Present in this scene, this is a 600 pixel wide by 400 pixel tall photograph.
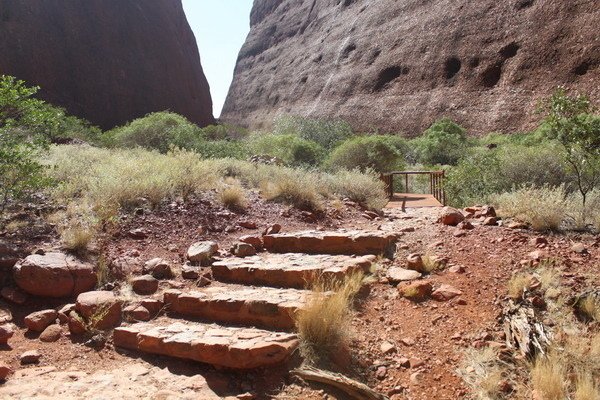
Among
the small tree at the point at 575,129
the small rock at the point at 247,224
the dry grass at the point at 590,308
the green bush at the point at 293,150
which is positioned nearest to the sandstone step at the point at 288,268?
the small rock at the point at 247,224

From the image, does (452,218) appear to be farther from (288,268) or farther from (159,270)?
(159,270)

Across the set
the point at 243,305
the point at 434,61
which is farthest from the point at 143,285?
the point at 434,61

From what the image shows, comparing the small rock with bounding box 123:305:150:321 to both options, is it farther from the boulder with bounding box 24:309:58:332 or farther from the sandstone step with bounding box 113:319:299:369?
the boulder with bounding box 24:309:58:332

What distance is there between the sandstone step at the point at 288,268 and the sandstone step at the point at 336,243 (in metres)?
0.29

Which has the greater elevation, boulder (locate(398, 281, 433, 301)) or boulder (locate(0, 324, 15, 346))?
boulder (locate(0, 324, 15, 346))

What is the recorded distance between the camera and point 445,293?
13.5 ft

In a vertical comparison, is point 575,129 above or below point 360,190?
above

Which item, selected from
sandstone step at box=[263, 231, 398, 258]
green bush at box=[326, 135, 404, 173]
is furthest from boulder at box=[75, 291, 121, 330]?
green bush at box=[326, 135, 404, 173]

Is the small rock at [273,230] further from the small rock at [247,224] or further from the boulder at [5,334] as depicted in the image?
the boulder at [5,334]

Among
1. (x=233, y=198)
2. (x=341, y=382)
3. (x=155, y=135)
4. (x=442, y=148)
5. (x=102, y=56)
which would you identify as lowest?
(x=341, y=382)

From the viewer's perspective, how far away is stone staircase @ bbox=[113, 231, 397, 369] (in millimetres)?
3213

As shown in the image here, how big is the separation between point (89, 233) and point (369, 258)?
3.00m

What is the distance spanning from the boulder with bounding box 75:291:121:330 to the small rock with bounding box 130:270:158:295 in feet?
1.43

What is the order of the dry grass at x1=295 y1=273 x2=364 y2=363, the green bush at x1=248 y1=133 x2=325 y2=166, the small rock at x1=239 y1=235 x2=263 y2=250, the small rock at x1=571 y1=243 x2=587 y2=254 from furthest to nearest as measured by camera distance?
the green bush at x1=248 y1=133 x2=325 y2=166, the small rock at x1=239 y1=235 x2=263 y2=250, the small rock at x1=571 y1=243 x2=587 y2=254, the dry grass at x1=295 y1=273 x2=364 y2=363
